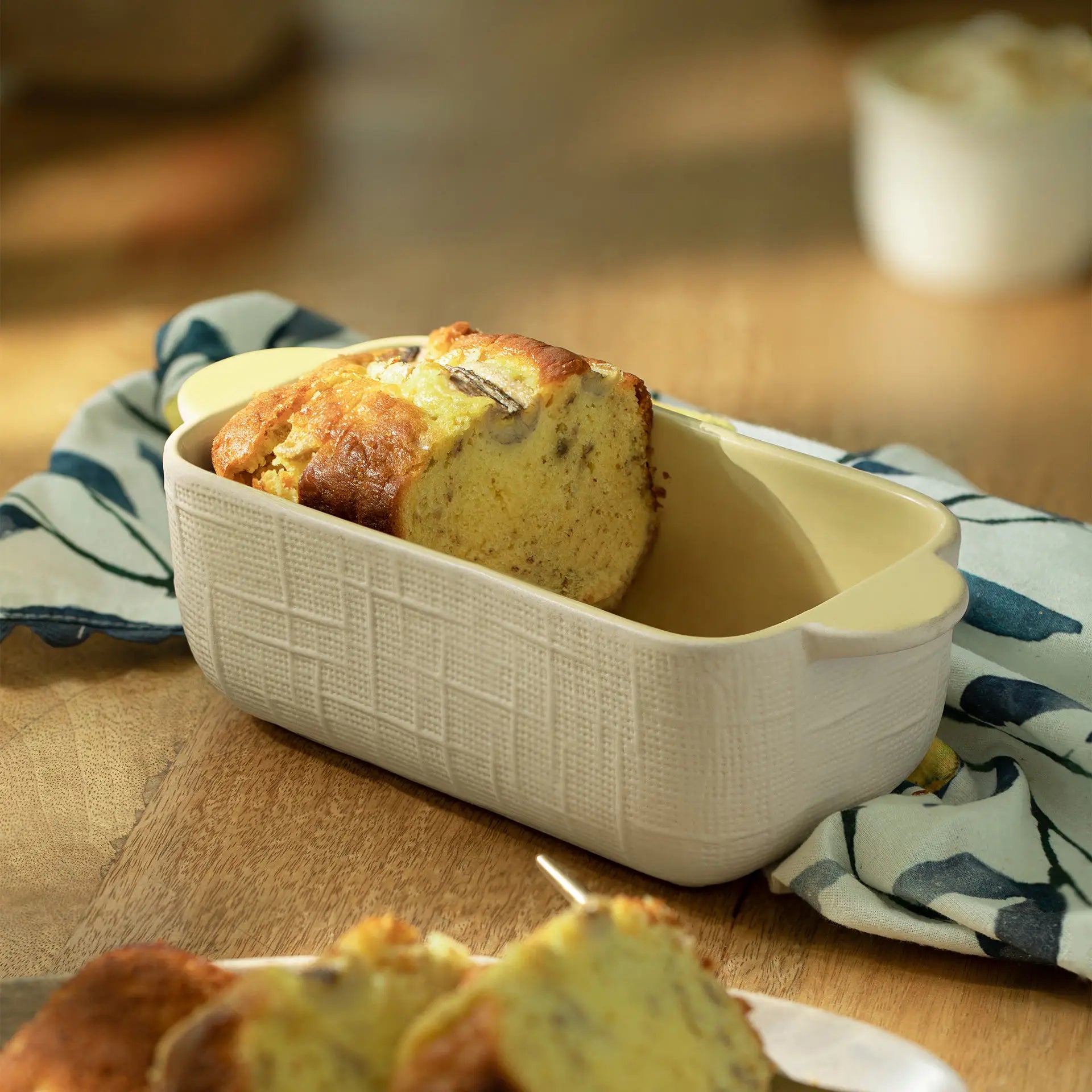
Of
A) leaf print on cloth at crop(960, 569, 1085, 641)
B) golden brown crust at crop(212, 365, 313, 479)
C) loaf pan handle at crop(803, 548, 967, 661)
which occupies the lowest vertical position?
leaf print on cloth at crop(960, 569, 1085, 641)

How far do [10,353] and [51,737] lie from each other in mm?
604

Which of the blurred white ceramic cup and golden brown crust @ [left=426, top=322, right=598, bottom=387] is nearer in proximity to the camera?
golden brown crust @ [left=426, top=322, right=598, bottom=387]

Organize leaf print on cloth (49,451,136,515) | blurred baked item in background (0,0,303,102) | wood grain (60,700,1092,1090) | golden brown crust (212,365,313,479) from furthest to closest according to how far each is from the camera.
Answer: blurred baked item in background (0,0,303,102) → leaf print on cloth (49,451,136,515) → golden brown crust (212,365,313,479) → wood grain (60,700,1092,1090)

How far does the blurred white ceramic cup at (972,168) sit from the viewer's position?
136cm

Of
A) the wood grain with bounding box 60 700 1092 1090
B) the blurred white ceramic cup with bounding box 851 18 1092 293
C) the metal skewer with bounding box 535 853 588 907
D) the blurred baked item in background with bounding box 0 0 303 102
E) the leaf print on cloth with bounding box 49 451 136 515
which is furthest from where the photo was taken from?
the blurred baked item in background with bounding box 0 0 303 102

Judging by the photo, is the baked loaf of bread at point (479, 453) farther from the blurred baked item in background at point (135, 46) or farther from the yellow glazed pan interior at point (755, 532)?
the blurred baked item in background at point (135, 46)

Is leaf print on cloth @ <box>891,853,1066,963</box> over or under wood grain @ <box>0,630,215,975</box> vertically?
over

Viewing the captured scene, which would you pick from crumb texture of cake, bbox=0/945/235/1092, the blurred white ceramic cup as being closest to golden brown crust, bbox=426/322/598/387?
crumb texture of cake, bbox=0/945/235/1092

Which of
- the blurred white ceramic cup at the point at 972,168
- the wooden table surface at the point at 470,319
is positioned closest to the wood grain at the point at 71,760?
the wooden table surface at the point at 470,319

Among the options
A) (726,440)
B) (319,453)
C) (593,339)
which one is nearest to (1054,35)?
(593,339)

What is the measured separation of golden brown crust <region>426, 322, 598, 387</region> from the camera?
28.5 inches

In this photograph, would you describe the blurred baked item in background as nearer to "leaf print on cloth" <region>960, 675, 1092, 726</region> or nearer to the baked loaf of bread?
the baked loaf of bread

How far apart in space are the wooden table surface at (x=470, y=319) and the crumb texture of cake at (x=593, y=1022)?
0.62 ft

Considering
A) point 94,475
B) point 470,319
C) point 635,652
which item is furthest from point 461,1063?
point 470,319
